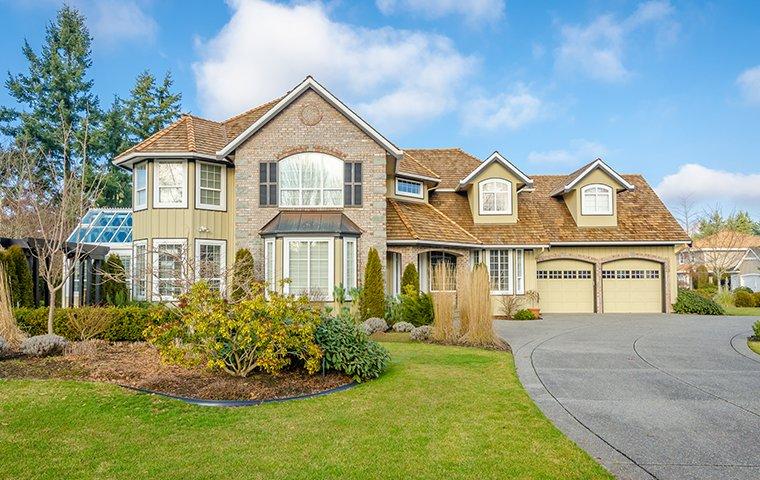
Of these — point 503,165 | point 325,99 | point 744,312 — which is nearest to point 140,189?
point 325,99

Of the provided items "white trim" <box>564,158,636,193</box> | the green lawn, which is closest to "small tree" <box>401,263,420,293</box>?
"white trim" <box>564,158,636,193</box>

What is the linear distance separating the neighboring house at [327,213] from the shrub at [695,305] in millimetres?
438

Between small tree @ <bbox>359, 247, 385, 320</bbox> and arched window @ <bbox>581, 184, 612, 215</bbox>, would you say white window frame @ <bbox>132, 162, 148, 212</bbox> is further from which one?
arched window @ <bbox>581, 184, 612, 215</bbox>

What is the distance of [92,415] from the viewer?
6578mm

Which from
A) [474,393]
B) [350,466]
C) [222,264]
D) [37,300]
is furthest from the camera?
[222,264]

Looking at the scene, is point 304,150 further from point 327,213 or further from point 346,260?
point 346,260

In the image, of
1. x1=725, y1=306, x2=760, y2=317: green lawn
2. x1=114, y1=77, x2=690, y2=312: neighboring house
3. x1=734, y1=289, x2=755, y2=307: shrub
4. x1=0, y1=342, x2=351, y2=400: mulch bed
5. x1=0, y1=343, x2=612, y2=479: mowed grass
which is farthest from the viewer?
x1=734, y1=289, x2=755, y2=307: shrub

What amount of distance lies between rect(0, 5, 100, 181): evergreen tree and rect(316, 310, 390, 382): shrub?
35.0 m

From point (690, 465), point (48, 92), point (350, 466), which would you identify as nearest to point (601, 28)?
point (690, 465)

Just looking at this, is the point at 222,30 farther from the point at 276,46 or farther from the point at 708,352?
the point at 708,352

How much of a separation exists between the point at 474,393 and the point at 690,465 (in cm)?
344

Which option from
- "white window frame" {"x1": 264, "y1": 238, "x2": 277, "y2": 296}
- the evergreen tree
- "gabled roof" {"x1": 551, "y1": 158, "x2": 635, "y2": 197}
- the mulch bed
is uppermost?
the evergreen tree

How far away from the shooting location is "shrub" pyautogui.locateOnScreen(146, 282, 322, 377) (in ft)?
26.3

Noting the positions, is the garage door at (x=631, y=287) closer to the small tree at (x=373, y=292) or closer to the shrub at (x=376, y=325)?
the small tree at (x=373, y=292)
